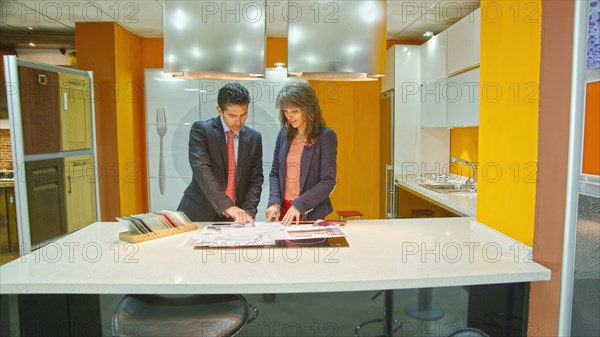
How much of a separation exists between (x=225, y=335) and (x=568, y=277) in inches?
44.5

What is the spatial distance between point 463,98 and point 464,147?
3.23 feet

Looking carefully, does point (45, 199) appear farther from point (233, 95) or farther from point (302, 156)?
point (302, 156)

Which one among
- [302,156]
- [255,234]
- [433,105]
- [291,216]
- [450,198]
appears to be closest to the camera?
[255,234]

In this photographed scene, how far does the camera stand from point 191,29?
6.60ft

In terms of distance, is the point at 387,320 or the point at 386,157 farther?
the point at 386,157

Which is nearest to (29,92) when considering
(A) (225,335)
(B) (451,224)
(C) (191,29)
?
(C) (191,29)

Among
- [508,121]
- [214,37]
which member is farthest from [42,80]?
[508,121]

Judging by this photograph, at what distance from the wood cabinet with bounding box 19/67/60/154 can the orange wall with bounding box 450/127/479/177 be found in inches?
157

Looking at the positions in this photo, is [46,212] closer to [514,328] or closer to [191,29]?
[191,29]

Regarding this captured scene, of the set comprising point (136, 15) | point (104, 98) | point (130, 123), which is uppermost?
point (136, 15)

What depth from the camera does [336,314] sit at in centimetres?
158

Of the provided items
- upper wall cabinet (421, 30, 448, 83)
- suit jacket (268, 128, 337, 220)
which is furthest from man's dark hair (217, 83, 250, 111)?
upper wall cabinet (421, 30, 448, 83)

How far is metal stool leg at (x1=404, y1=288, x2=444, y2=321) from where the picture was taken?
58.7 inches

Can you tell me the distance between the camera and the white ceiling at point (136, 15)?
416 cm
